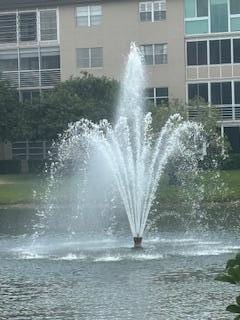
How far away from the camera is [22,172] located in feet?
168

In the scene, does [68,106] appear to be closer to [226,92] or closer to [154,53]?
[154,53]

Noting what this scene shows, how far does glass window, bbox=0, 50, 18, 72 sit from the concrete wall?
11.0 feet

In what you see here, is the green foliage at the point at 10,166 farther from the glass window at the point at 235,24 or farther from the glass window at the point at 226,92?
the glass window at the point at 235,24

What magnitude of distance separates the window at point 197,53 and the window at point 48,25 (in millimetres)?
9011

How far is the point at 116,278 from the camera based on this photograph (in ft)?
46.5

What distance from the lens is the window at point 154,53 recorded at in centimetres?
4988

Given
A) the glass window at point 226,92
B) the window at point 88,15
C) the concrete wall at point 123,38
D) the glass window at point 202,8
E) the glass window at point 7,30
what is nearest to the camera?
the glass window at point 202,8

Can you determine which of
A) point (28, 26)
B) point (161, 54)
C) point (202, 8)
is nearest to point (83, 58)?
point (28, 26)

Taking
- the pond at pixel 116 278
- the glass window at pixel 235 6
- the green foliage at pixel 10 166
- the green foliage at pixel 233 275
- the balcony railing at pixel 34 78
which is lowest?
the pond at pixel 116 278

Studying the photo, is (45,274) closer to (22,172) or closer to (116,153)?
(116,153)

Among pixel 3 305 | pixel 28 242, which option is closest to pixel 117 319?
pixel 3 305

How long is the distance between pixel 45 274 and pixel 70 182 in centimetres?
2457

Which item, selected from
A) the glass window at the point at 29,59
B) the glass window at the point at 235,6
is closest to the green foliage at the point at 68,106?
the glass window at the point at 29,59

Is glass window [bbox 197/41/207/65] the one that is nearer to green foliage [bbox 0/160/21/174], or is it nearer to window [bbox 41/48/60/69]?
window [bbox 41/48/60/69]
